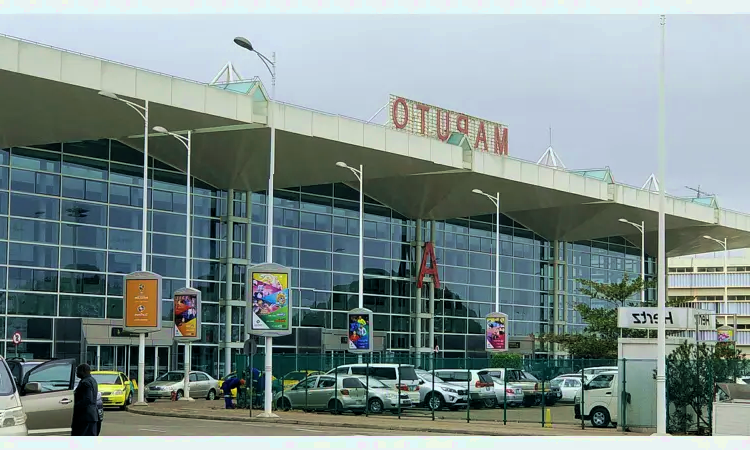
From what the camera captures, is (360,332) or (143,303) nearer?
(143,303)

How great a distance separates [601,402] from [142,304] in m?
17.0

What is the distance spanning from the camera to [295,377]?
135ft

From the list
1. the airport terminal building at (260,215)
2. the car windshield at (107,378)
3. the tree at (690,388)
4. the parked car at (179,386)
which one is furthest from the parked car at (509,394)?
the parked car at (179,386)

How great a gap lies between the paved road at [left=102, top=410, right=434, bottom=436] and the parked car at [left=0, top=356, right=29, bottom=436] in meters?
9.96

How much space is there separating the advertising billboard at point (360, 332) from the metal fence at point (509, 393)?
121 cm

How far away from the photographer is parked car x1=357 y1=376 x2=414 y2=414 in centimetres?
3756

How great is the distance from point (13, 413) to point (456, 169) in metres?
43.1

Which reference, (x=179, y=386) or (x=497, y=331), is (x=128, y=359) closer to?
(x=179, y=386)

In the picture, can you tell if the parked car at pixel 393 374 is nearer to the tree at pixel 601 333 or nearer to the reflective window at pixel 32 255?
the reflective window at pixel 32 255

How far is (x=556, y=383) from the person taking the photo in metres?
44.7

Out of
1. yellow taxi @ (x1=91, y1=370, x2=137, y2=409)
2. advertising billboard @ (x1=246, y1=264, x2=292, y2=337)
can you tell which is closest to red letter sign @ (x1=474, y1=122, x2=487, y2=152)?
yellow taxi @ (x1=91, y1=370, x2=137, y2=409)

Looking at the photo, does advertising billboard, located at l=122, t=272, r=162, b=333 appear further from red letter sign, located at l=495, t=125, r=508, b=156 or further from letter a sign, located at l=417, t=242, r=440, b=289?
red letter sign, located at l=495, t=125, r=508, b=156

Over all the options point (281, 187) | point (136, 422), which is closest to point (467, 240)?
point (281, 187)

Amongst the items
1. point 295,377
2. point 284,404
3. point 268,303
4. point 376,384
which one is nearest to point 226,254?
point 295,377
